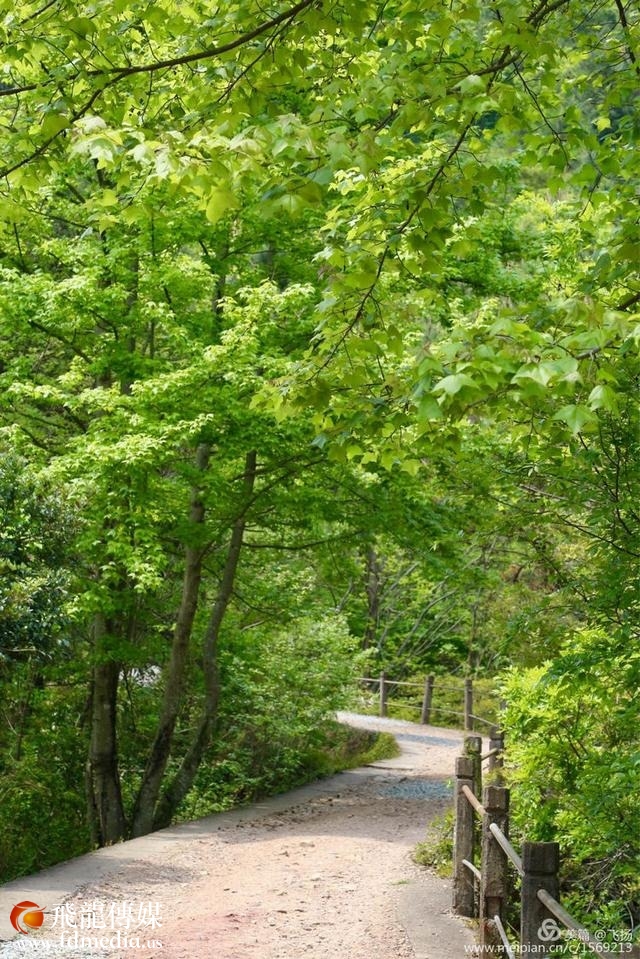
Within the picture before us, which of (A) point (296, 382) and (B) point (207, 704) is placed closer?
(A) point (296, 382)

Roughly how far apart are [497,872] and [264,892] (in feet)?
10.9

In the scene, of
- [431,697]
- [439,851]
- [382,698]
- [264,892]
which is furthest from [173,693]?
[382,698]

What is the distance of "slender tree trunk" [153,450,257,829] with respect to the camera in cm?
1619

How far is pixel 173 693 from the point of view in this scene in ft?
53.6

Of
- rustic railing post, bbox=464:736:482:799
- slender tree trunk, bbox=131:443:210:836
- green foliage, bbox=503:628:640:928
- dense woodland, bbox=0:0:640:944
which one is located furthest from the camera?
slender tree trunk, bbox=131:443:210:836

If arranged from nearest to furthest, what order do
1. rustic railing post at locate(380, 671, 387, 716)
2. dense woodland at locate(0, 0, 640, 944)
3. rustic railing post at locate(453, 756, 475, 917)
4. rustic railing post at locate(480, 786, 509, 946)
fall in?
dense woodland at locate(0, 0, 640, 944) → rustic railing post at locate(480, 786, 509, 946) → rustic railing post at locate(453, 756, 475, 917) → rustic railing post at locate(380, 671, 387, 716)

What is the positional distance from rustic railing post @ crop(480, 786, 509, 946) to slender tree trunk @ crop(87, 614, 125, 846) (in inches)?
376

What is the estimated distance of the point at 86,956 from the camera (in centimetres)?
756

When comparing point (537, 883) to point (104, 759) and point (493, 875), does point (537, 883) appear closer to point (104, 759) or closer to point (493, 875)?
point (493, 875)

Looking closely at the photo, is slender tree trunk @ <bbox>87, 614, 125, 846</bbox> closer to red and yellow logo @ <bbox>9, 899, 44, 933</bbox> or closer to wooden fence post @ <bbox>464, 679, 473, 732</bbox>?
red and yellow logo @ <bbox>9, 899, 44, 933</bbox>

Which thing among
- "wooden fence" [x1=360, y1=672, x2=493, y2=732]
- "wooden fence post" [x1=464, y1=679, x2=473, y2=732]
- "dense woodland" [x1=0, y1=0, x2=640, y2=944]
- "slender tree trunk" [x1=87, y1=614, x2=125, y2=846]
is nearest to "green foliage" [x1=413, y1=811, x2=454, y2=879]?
"dense woodland" [x1=0, y1=0, x2=640, y2=944]

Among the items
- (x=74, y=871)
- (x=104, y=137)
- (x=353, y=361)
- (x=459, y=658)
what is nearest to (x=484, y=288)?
(x=74, y=871)

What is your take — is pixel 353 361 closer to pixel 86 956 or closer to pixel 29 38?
pixel 29 38

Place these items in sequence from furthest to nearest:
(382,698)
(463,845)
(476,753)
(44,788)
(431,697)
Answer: (382,698) < (431,697) < (44,788) < (476,753) < (463,845)
